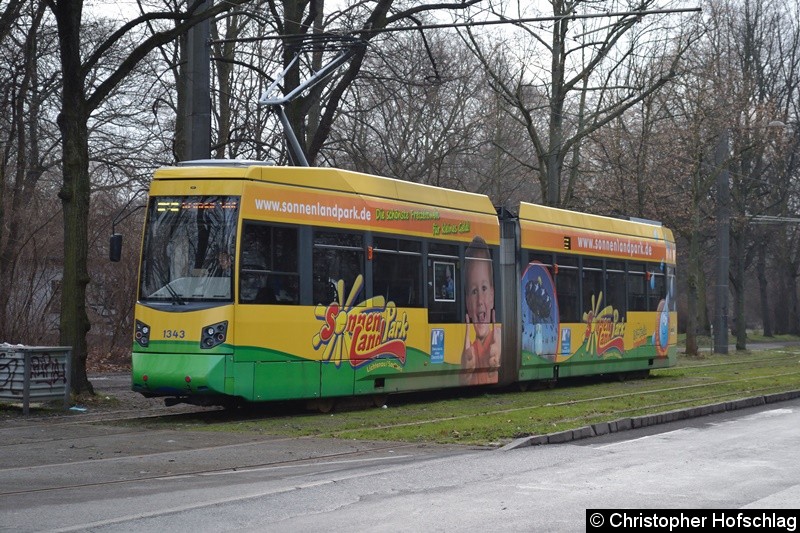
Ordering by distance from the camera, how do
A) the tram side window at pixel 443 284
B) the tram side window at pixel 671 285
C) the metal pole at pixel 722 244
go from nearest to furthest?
the tram side window at pixel 443 284
the tram side window at pixel 671 285
the metal pole at pixel 722 244

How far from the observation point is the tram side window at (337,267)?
17125 mm

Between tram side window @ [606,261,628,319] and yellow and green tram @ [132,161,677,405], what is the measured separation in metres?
1.39

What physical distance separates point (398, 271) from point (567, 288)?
6333mm

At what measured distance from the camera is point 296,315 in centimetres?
1667

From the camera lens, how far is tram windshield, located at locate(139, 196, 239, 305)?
1589 cm

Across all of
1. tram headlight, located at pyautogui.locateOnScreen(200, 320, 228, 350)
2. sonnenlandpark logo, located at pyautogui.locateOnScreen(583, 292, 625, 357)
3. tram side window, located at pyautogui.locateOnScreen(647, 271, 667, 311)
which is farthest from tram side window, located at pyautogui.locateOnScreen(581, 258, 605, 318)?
tram headlight, located at pyautogui.locateOnScreen(200, 320, 228, 350)

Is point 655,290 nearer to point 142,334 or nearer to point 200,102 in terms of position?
point 200,102

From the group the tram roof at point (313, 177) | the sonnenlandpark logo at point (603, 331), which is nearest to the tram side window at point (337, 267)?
the tram roof at point (313, 177)

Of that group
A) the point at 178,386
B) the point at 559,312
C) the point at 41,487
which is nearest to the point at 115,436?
the point at 178,386

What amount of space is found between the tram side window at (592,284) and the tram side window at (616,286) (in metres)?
0.41

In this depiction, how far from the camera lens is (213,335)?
51.5 feet

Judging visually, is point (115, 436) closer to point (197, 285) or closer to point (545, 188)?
point (197, 285)

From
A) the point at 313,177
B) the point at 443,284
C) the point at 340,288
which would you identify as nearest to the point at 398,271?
the point at 443,284

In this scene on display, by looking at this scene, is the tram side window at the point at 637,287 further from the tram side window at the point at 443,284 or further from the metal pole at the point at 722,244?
the metal pole at the point at 722,244
